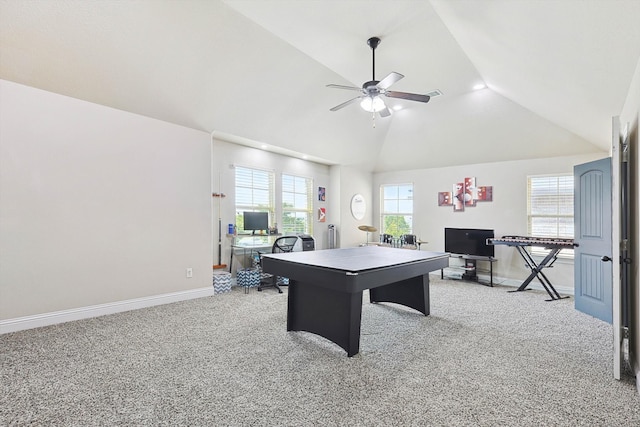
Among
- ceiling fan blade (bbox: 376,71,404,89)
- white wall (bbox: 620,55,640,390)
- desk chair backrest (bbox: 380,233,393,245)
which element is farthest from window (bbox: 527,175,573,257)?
ceiling fan blade (bbox: 376,71,404,89)

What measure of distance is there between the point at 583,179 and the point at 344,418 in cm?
468

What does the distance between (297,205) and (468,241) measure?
3.70m

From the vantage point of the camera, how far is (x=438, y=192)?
7316 mm

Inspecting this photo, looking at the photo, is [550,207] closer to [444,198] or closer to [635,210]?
[444,198]

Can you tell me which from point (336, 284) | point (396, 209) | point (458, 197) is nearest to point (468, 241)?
point (458, 197)

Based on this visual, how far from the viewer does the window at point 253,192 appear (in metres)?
5.99

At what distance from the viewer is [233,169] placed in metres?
5.89

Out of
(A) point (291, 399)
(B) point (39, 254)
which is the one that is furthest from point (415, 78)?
(B) point (39, 254)

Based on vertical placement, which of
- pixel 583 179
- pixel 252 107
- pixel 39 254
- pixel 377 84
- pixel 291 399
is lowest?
pixel 291 399

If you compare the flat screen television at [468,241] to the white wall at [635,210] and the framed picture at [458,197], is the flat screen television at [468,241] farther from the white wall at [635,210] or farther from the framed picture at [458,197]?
the white wall at [635,210]

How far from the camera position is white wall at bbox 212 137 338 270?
5.64 metres

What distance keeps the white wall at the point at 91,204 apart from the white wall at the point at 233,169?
530 mm

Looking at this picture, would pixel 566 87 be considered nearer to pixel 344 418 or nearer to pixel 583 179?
pixel 583 179

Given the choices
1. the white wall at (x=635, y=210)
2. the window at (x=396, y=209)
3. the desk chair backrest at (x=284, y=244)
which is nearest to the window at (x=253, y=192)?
the desk chair backrest at (x=284, y=244)
